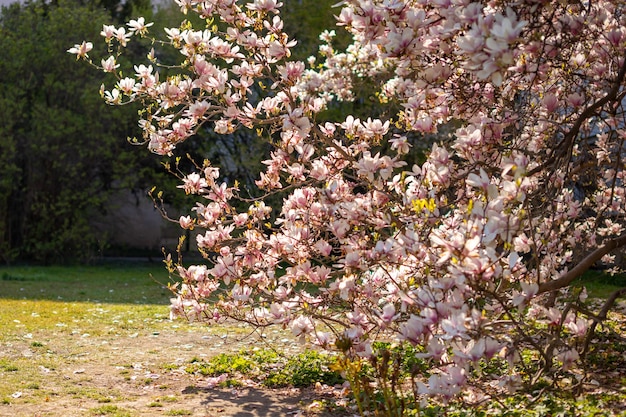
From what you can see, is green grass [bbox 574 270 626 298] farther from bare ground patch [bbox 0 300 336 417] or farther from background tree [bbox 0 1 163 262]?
background tree [bbox 0 1 163 262]

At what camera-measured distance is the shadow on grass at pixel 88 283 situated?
33.6 ft

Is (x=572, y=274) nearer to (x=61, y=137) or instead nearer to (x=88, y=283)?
(x=88, y=283)

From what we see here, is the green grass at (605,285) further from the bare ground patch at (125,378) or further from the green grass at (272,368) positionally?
the green grass at (272,368)

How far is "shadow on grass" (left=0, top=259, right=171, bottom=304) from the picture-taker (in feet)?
33.6

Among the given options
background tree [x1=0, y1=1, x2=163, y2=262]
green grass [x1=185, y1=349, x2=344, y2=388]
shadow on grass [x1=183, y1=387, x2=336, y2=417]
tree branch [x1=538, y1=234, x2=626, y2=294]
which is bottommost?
shadow on grass [x1=183, y1=387, x2=336, y2=417]

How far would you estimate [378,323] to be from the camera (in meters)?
3.83

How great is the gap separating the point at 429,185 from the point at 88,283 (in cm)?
943

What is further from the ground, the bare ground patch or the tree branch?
the tree branch

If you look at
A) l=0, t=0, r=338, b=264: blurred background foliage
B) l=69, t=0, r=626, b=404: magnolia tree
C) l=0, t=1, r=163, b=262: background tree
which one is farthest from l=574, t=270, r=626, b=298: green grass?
l=0, t=1, r=163, b=262: background tree

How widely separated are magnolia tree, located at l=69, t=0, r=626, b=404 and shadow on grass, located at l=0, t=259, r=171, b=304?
424 cm

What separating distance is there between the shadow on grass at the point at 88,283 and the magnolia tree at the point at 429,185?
13.9 ft

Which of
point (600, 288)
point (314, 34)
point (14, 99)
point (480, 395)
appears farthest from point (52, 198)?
point (480, 395)

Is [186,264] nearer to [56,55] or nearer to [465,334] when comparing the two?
[56,55]

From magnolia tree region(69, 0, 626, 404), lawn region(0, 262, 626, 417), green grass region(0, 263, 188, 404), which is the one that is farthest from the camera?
green grass region(0, 263, 188, 404)
